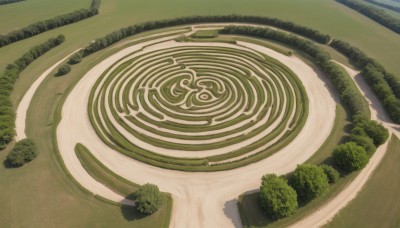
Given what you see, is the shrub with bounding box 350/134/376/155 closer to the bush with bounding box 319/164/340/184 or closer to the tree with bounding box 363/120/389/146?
the tree with bounding box 363/120/389/146

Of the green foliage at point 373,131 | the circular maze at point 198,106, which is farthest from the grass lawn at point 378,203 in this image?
the circular maze at point 198,106

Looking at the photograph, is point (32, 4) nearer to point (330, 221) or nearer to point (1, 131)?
point (1, 131)

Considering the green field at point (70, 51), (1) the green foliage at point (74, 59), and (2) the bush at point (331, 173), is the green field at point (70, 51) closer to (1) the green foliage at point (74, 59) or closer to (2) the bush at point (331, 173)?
(1) the green foliage at point (74, 59)

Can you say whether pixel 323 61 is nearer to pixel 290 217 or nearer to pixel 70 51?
pixel 290 217

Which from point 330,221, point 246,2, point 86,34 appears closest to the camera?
point 330,221

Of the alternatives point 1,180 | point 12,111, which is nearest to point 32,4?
point 12,111

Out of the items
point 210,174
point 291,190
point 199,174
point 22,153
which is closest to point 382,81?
point 291,190

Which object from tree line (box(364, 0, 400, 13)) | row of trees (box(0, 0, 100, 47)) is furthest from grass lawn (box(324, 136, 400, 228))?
tree line (box(364, 0, 400, 13))
